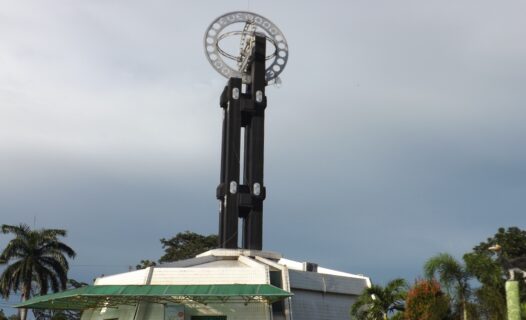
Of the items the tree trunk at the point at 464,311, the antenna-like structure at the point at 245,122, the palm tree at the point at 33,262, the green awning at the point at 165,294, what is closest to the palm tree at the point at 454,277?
the tree trunk at the point at 464,311

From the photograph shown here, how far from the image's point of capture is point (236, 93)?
51.5 meters

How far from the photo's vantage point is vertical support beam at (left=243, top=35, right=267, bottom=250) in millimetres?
49062

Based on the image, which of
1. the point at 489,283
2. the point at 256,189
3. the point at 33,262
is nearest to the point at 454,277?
A: the point at 489,283

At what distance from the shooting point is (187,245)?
8675cm

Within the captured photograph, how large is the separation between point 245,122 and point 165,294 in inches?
818

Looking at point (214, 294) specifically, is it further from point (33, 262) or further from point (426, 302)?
point (33, 262)

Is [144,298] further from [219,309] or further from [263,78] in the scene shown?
[263,78]

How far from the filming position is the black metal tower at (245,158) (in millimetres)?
48781

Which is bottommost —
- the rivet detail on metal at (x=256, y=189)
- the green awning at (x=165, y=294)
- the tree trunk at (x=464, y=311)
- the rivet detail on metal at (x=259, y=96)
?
the tree trunk at (x=464, y=311)

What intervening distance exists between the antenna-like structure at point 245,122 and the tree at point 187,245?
35516 millimetres

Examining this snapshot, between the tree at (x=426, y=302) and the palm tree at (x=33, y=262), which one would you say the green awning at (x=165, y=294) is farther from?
the palm tree at (x=33, y=262)

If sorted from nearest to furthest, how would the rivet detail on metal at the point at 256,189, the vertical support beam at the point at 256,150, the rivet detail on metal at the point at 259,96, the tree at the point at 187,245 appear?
the vertical support beam at the point at 256,150 → the rivet detail on metal at the point at 256,189 → the rivet detail on metal at the point at 259,96 → the tree at the point at 187,245

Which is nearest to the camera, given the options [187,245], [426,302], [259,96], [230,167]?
[426,302]

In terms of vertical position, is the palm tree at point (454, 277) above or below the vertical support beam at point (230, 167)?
below
